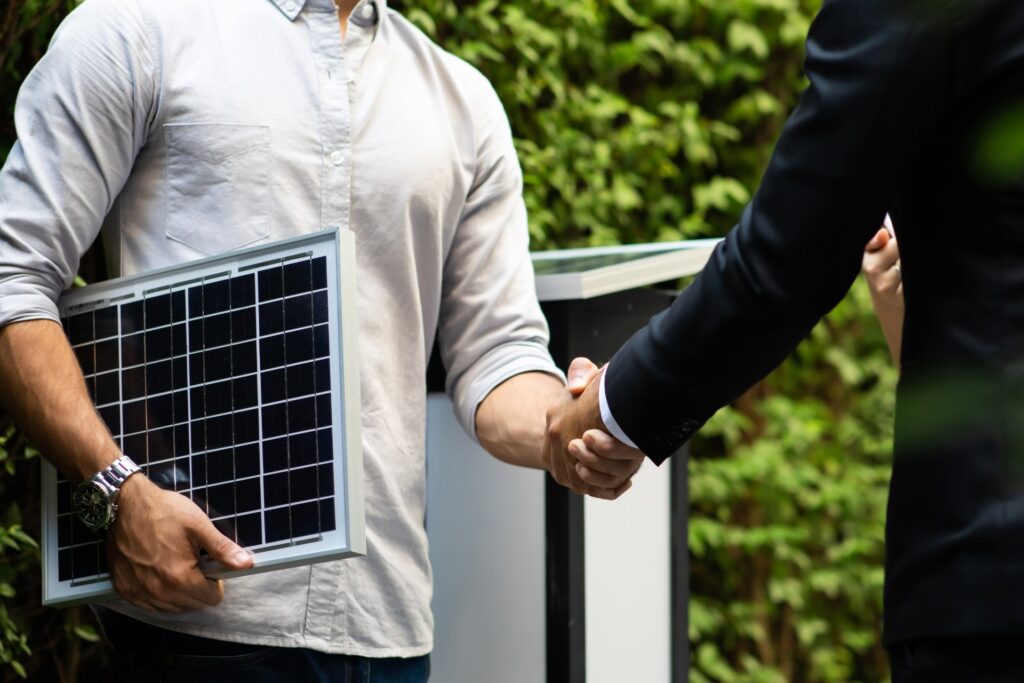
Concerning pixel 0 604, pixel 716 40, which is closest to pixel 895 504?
pixel 0 604

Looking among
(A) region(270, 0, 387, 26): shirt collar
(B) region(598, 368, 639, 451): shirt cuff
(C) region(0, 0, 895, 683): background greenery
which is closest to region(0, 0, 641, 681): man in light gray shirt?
(A) region(270, 0, 387, 26): shirt collar

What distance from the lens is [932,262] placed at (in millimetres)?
1486

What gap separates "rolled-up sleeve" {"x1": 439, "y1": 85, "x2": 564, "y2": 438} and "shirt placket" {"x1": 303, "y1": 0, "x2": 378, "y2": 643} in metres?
0.26

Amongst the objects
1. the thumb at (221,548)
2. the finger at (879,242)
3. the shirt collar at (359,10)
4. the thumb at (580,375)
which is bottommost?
the thumb at (221,548)

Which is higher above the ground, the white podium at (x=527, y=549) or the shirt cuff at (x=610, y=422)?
the shirt cuff at (x=610, y=422)

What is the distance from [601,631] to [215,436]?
1.06 meters

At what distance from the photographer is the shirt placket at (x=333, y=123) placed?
1.99m

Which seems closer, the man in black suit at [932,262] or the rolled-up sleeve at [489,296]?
the man in black suit at [932,262]

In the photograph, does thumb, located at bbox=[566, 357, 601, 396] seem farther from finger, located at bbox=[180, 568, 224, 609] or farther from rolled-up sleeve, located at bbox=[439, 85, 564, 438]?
finger, located at bbox=[180, 568, 224, 609]

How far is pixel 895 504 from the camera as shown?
1.51 meters

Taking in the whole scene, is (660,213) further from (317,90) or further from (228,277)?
(228,277)

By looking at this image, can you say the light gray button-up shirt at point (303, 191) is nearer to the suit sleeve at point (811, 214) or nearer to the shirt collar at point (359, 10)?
the shirt collar at point (359, 10)

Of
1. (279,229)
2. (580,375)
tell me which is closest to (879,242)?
(580,375)

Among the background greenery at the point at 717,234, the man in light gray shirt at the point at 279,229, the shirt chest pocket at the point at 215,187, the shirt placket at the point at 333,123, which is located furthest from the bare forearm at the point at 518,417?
the background greenery at the point at 717,234
